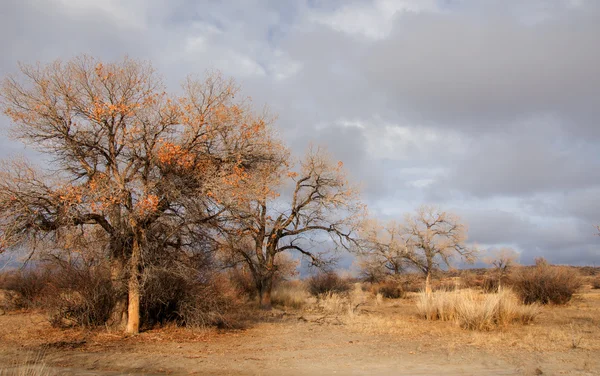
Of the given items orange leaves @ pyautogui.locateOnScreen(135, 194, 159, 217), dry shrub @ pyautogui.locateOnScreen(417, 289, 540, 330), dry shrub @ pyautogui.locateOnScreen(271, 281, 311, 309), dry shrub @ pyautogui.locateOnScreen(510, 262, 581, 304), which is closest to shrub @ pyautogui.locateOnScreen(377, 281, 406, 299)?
dry shrub @ pyautogui.locateOnScreen(271, 281, 311, 309)

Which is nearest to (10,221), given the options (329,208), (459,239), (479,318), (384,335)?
(384,335)

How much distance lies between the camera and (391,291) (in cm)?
3297

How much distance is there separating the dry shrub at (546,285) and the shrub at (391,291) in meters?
11.5

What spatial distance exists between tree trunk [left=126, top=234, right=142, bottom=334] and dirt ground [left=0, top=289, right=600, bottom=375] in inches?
15.8

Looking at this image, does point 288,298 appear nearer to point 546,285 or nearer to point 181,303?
point 181,303

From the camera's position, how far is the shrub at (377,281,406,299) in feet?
107

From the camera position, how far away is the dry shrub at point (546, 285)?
795 inches

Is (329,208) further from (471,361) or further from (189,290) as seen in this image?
(471,361)

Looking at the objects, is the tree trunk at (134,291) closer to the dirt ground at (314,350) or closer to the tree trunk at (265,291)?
the dirt ground at (314,350)

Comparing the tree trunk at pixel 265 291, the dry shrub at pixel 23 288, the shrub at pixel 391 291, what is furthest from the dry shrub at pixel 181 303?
the shrub at pixel 391 291

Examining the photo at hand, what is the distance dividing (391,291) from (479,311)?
19.9m

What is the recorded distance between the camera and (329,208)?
22406 millimetres

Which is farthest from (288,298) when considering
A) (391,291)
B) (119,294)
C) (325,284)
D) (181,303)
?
(119,294)

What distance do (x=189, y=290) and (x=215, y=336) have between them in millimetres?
1661
